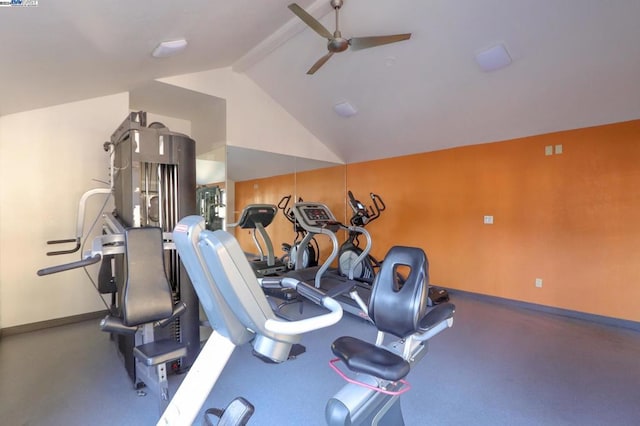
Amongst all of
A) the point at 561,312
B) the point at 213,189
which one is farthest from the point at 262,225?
the point at 561,312

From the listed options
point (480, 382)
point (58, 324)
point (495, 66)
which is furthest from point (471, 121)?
point (58, 324)

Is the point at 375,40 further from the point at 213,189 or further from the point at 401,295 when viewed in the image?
the point at 213,189

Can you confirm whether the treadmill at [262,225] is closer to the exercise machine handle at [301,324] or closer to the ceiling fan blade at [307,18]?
the ceiling fan blade at [307,18]

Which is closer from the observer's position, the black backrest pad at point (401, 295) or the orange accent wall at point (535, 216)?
the black backrest pad at point (401, 295)

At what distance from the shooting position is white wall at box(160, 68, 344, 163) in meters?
4.38

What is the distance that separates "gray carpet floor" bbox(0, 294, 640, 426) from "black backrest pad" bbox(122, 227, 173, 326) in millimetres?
692

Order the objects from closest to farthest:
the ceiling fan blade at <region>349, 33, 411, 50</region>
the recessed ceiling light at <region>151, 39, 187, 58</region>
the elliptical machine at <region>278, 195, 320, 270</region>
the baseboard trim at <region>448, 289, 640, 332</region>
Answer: the ceiling fan blade at <region>349, 33, 411, 50</region>
the recessed ceiling light at <region>151, 39, 187, 58</region>
the baseboard trim at <region>448, 289, 640, 332</region>
the elliptical machine at <region>278, 195, 320, 270</region>

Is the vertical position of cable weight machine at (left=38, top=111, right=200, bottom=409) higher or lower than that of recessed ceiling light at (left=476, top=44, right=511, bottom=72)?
lower

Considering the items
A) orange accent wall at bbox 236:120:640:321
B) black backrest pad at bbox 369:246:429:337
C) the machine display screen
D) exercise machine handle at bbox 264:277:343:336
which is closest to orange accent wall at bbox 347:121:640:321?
orange accent wall at bbox 236:120:640:321

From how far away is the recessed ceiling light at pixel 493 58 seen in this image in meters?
3.05

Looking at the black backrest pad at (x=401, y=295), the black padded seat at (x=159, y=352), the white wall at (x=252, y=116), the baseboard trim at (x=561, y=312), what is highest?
the white wall at (x=252, y=116)

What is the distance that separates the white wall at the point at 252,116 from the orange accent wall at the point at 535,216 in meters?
1.91

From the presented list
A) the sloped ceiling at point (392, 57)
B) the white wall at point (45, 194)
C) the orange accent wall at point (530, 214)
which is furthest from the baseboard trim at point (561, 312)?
the white wall at point (45, 194)

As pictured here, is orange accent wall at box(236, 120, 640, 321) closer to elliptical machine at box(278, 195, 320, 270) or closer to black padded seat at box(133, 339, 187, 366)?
elliptical machine at box(278, 195, 320, 270)
